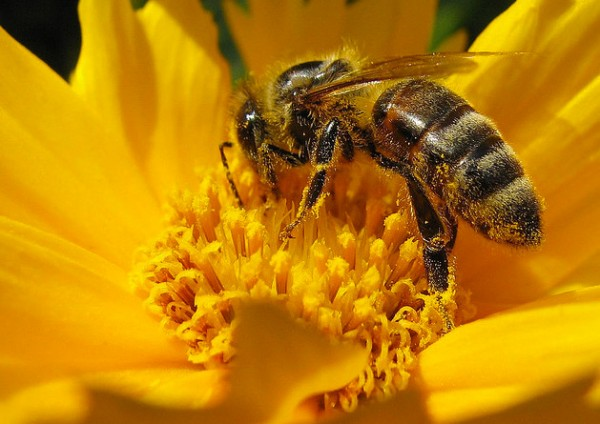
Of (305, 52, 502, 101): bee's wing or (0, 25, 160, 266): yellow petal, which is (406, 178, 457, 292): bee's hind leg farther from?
(0, 25, 160, 266): yellow petal

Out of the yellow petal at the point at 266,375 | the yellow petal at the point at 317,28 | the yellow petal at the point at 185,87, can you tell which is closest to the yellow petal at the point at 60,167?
the yellow petal at the point at 185,87

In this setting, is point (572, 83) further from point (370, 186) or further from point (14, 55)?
point (14, 55)

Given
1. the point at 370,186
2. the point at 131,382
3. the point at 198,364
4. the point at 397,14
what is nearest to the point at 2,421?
the point at 131,382

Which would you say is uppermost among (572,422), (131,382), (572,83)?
(572,83)

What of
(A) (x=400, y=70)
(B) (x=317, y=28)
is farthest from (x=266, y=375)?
(B) (x=317, y=28)

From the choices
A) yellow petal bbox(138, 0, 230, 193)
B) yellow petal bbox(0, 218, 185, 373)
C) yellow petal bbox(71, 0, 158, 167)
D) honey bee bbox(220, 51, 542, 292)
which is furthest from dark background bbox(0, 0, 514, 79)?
yellow petal bbox(0, 218, 185, 373)

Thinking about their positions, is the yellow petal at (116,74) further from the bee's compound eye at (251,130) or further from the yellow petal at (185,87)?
the bee's compound eye at (251,130)

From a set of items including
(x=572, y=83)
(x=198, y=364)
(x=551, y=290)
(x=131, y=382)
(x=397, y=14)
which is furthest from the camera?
(x=397, y=14)
